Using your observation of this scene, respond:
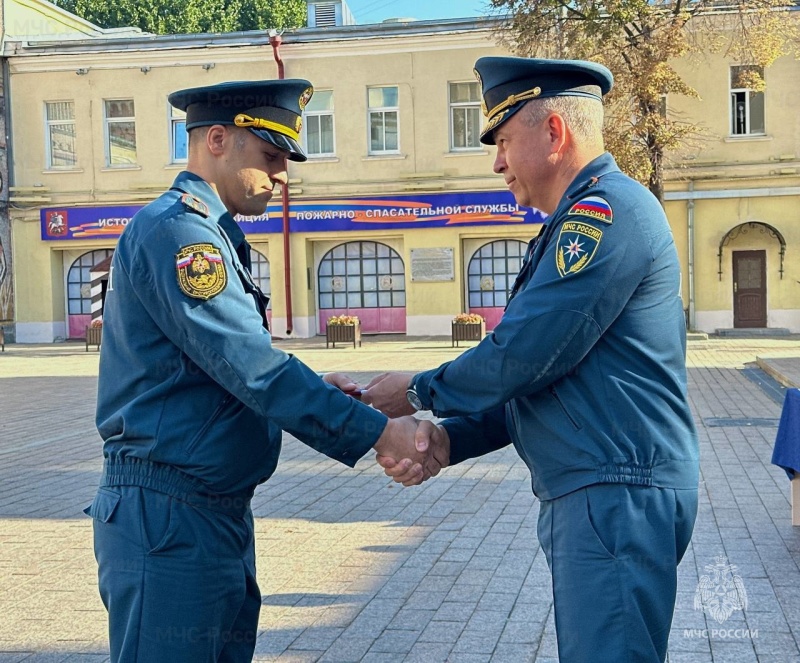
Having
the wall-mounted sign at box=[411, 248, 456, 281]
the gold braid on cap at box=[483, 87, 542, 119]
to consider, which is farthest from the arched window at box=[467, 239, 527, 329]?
the gold braid on cap at box=[483, 87, 542, 119]

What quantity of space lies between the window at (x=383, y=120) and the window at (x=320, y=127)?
3.87ft

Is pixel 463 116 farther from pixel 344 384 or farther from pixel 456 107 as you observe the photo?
pixel 344 384

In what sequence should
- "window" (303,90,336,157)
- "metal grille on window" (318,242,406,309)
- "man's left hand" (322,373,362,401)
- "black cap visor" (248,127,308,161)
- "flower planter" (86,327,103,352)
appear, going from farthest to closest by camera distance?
"metal grille on window" (318,242,406,309) < "window" (303,90,336,157) < "flower planter" (86,327,103,352) < "man's left hand" (322,373,362,401) < "black cap visor" (248,127,308,161)

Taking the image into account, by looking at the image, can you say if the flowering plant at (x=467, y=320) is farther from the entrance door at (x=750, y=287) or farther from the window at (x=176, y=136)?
the window at (x=176, y=136)

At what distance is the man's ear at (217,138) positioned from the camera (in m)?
2.90

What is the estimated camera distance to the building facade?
2686 cm

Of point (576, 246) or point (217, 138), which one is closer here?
point (576, 246)

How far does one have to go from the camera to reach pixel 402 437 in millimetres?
2975

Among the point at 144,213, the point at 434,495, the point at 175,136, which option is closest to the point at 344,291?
the point at 175,136

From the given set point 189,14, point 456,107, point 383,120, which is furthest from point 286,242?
point 189,14

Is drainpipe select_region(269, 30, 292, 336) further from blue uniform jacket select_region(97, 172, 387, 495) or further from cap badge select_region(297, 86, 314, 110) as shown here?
blue uniform jacket select_region(97, 172, 387, 495)

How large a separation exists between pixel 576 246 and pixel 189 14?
47.9 metres

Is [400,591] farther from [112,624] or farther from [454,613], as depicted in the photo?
[112,624]

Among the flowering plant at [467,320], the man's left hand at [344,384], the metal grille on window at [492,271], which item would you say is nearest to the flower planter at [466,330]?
the flowering plant at [467,320]
